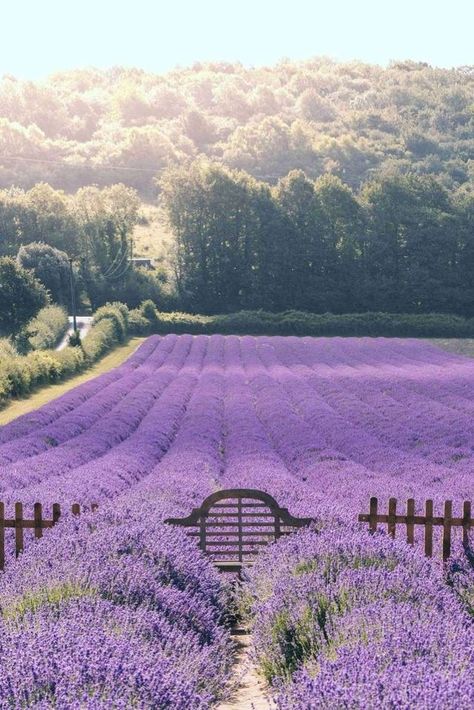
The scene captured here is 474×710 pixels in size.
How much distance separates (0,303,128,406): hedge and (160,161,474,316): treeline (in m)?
15.0

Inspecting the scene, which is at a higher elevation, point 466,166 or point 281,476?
point 466,166

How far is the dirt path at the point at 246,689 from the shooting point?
6.91 m

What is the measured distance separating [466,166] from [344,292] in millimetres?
75262

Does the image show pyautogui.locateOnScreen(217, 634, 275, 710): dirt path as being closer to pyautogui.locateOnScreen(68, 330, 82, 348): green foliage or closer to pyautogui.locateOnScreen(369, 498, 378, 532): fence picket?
pyautogui.locateOnScreen(369, 498, 378, 532): fence picket

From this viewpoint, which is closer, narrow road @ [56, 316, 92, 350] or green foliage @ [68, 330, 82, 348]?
green foliage @ [68, 330, 82, 348]

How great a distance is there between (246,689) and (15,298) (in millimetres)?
44997

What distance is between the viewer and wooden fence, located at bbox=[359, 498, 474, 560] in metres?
9.52

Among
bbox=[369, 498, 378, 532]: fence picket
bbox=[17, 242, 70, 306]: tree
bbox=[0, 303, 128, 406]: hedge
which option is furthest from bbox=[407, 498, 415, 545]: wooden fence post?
bbox=[17, 242, 70, 306]: tree

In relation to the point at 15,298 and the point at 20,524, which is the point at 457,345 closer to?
A: the point at 15,298

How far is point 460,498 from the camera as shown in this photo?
12305 mm

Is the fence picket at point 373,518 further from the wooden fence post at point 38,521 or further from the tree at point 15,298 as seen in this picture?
the tree at point 15,298

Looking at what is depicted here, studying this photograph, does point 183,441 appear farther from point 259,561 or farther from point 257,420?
point 259,561

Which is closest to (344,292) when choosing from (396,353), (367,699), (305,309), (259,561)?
(305,309)

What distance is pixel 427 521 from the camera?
973 centimetres
